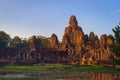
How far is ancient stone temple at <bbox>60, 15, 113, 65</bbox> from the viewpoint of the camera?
89.9 meters

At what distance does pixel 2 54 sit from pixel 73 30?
27073mm

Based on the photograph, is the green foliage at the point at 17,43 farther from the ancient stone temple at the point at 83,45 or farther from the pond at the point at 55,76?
the pond at the point at 55,76

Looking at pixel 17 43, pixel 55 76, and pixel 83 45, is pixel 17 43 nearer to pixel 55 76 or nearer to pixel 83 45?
pixel 83 45

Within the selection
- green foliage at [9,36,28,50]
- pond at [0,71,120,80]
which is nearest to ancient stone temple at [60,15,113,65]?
green foliage at [9,36,28,50]

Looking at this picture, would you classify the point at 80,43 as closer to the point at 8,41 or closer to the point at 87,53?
the point at 87,53

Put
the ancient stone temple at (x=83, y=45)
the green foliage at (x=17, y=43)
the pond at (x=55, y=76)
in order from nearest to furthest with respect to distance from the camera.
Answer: the pond at (x=55, y=76) → the ancient stone temple at (x=83, y=45) → the green foliage at (x=17, y=43)

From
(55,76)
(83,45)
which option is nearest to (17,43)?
(83,45)

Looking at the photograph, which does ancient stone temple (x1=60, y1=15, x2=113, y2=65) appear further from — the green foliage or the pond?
the pond

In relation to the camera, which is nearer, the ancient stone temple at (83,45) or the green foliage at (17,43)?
the ancient stone temple at (83,45)

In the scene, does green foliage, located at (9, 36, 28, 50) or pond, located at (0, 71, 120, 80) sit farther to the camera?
green foliage, located at (9, 36, 28, 50)

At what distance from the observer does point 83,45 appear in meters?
99.6

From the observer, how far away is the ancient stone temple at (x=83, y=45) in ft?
295

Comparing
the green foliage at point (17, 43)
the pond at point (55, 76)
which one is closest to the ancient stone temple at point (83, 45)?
the green foliage at point (17, 43)

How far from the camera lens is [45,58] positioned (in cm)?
9638
